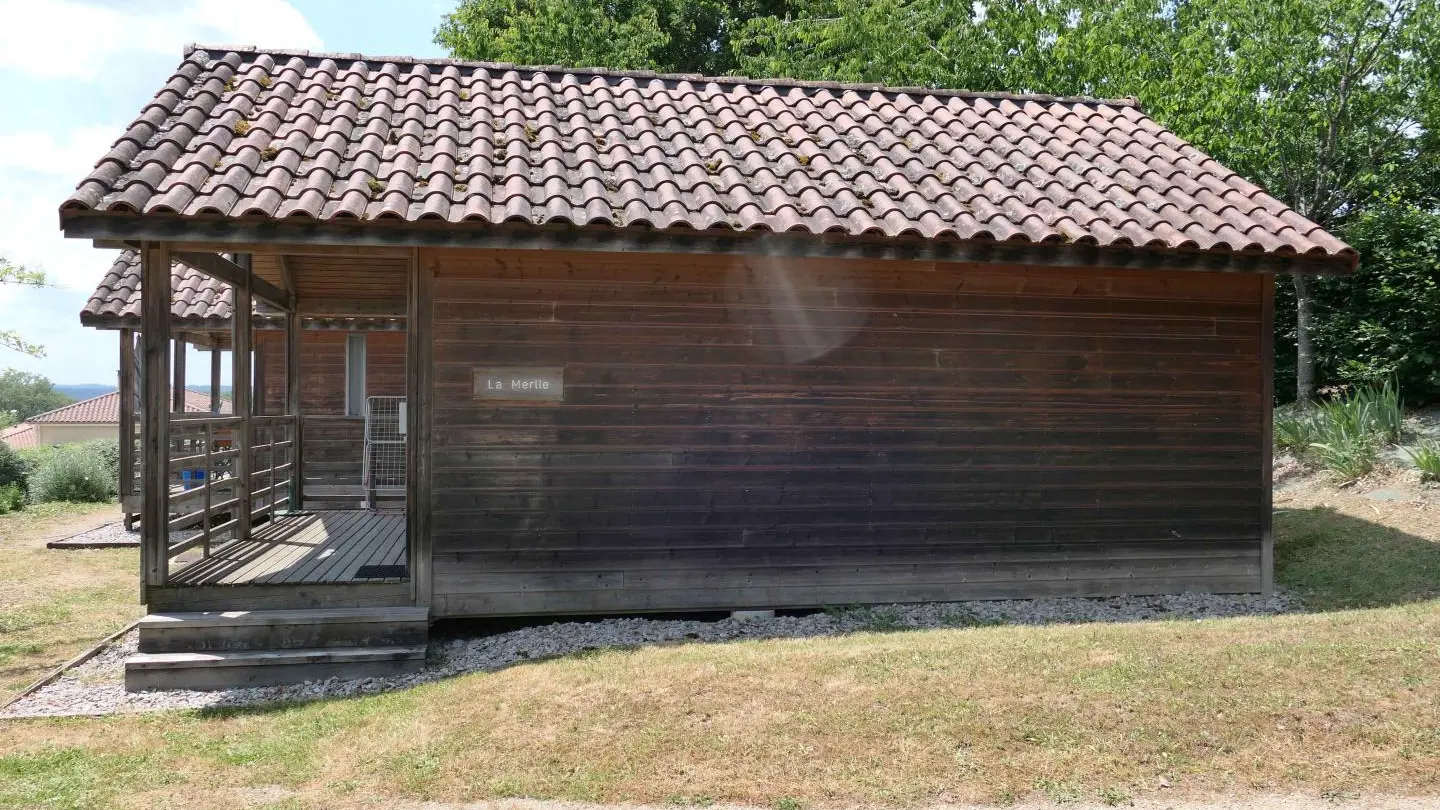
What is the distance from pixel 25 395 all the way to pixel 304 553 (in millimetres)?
134622

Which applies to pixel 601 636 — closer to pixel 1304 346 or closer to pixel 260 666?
pixel 260 666

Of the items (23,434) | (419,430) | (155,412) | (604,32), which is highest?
(604,32)

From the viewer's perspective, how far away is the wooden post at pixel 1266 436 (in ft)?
27.1

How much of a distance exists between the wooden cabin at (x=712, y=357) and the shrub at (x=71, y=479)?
42.5ft

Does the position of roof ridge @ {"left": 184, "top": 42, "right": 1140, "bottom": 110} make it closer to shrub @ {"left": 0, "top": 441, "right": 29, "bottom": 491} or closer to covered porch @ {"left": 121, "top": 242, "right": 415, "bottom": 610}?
covered porch @ {"left": 121, "top": 242, "right": 415, "bottom": 610}

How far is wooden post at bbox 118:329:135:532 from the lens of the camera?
43.3 feet

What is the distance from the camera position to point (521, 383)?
7348 mm

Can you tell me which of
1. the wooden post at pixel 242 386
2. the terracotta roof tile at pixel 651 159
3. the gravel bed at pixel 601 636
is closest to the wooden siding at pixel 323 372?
the wooden post at pixel 242 386

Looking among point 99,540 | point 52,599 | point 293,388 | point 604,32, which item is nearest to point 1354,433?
point 293,388

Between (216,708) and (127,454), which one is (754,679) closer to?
(216,708)

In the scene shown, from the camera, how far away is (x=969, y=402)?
7.95 meters

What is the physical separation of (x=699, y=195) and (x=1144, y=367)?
394 centimetres

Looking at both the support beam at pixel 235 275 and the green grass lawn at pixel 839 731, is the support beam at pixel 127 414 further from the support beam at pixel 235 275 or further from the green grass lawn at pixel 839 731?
the green grass lawn at pixel 839 731

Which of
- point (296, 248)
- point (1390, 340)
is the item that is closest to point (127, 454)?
point (296, 248)
